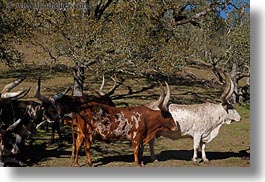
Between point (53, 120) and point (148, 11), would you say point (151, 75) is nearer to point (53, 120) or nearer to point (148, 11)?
point (148, 11)

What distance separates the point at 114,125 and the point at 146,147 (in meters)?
0.59

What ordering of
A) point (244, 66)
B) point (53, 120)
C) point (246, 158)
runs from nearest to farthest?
point (246, 158) < point (53, 120) < point (244, 66)

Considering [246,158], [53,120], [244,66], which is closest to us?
[246,158]

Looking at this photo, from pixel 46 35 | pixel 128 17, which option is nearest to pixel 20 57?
pixel 46 35

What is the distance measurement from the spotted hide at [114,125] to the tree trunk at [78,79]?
0.68 meters

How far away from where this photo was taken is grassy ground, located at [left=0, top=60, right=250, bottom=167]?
546 cm

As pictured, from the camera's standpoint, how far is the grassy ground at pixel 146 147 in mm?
5465

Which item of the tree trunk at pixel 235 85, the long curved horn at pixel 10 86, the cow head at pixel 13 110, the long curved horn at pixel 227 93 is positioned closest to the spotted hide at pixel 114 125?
the cow head at pixel 13 110

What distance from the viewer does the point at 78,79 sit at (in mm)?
6105

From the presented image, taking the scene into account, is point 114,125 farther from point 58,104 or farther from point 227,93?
point 227,93

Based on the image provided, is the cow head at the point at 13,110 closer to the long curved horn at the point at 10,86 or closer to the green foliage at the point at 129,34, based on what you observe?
the long curved horn at the point at 10,86

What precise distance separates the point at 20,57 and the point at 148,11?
1.51 meters

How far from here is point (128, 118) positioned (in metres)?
5.40

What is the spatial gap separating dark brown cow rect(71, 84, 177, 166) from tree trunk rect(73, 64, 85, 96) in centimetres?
66
